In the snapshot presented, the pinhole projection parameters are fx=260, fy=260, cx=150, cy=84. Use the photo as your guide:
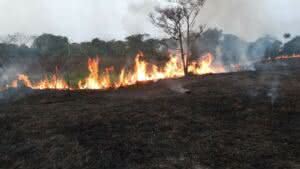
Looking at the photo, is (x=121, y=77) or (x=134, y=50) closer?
(x=121, y=77)

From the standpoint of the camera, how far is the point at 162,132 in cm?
556

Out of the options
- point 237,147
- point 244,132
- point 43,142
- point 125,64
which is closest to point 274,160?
point 237,147

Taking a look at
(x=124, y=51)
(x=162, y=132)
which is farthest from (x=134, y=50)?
(x=162, y=132)

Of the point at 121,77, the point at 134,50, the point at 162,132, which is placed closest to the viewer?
the point at 162,132

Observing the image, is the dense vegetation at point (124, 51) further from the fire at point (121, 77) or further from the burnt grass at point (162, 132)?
the burnt grass at point (162, 132)

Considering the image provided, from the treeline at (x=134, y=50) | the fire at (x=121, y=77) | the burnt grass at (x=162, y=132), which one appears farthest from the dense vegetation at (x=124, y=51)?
the burnt grass at (x=162, y=132)

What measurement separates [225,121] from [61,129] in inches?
152

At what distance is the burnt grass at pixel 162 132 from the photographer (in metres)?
4.27

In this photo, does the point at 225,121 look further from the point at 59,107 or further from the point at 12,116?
the point at 12,116

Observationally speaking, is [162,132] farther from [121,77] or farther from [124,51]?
[124,51]

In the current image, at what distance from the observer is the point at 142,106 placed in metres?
8.12

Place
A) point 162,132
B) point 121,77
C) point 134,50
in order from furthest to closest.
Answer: point 134,50 → point 121,77 → point 162,132

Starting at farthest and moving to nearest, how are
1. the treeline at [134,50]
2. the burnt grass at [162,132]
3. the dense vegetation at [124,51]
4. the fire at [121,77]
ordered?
1. the treeline at [134,50]
2. the dense vegetation at [124,51]
3. the fire at [121,77]
4. the burnt grass at [162,132]

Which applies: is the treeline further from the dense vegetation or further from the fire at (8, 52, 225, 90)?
the fire at (8, 52, 225, 90)
